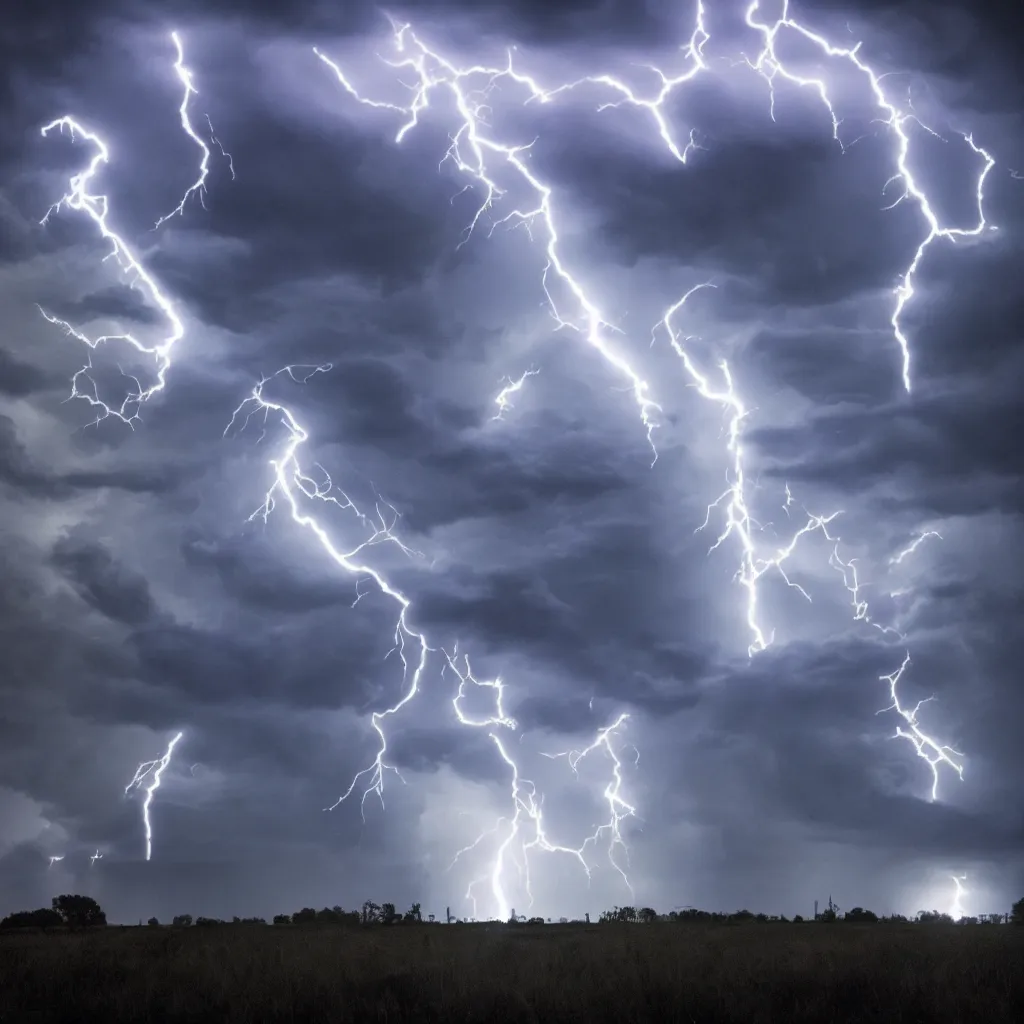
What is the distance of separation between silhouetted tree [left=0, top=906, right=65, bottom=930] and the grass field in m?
31.4

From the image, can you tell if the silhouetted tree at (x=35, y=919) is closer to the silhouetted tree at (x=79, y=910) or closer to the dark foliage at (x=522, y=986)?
the silhouetted tree at (x=79, y=910)

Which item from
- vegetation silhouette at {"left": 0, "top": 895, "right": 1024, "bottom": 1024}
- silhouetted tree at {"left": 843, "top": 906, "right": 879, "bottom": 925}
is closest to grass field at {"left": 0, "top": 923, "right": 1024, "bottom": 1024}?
vegetation silhouette at {"left": 0, "top": 895, "right": 1024, "bottom": 1024}

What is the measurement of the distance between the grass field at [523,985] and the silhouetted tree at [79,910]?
113 feet

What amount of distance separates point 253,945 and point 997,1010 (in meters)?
14.2

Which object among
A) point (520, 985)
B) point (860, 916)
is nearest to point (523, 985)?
point (520, 985)

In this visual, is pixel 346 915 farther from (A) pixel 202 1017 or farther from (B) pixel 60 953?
(A) pixel 202 1017

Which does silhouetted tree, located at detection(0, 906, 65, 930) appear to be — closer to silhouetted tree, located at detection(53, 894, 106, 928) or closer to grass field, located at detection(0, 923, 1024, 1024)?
silhouetted tree, located at detection(53, 894, 106, 928)

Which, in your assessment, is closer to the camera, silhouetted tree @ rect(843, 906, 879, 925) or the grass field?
the grass field

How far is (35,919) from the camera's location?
48.8 meters

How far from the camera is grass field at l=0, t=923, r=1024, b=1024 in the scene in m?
14.2

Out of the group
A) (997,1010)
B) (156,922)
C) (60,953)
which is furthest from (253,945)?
(156,922)

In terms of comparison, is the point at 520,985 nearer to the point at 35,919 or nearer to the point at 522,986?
the point at 522,986

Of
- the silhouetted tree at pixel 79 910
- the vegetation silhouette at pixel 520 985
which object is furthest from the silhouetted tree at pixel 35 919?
the vegetation silhouette at pixel 520 985

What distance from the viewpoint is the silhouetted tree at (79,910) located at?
165 feet
